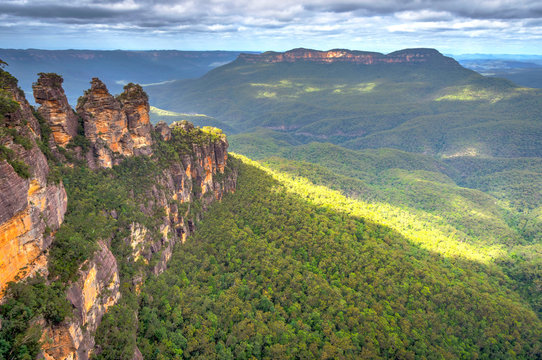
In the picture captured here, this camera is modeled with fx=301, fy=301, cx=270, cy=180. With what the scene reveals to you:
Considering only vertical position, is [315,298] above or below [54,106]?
below

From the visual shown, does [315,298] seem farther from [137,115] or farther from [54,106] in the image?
[54,106]

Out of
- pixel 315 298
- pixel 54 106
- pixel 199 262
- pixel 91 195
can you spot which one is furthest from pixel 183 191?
pixel 315 298

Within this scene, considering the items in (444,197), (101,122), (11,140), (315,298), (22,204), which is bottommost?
(444,197)

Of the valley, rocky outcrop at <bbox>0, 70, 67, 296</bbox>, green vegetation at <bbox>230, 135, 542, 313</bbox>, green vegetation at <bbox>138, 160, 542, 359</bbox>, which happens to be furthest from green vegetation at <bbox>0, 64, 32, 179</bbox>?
green vegetation at <bbox>230, 135, 542, 313</bbox>

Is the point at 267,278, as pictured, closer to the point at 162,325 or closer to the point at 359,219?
the point at 162,325

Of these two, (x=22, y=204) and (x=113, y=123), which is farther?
(x=113, y=123)

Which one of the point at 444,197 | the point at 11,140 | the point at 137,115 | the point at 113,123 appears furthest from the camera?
the point at 444,197
